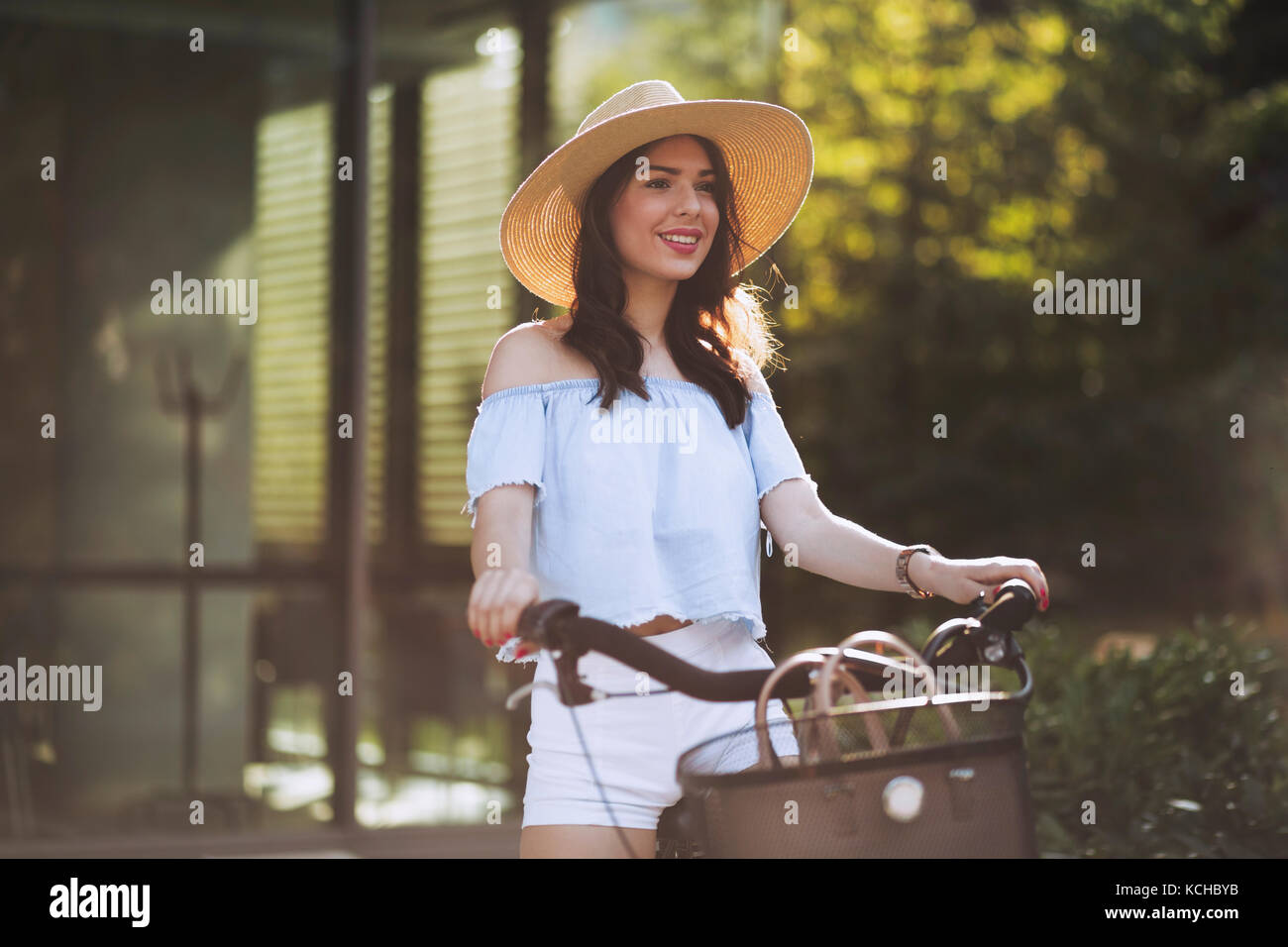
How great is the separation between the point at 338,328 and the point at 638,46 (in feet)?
7.04

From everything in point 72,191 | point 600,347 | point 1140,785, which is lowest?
point 1140,785

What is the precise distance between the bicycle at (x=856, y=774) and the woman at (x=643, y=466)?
0.23 meters

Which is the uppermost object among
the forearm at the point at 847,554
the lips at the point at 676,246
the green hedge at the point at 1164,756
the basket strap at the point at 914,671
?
the lips at the point at 676,246

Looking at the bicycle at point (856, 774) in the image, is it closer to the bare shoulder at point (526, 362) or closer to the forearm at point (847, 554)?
the forearm at point (847, 554)

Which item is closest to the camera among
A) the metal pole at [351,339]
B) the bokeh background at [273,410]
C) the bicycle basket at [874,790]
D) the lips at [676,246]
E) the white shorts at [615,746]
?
the bicycle basket at [874,790]

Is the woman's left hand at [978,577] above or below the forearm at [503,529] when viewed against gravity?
below

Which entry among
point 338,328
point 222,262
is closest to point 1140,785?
point 338,328

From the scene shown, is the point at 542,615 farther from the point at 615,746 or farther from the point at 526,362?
the point at 526,362

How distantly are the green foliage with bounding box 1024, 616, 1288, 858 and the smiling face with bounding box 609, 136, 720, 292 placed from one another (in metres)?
2.05

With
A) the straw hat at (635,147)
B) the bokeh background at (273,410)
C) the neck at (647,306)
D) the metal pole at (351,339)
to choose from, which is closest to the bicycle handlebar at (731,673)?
the neck at (647,306)

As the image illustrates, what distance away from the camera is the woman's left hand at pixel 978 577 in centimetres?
204

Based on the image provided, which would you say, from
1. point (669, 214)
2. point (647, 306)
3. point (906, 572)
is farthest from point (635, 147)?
point (906, 572)
